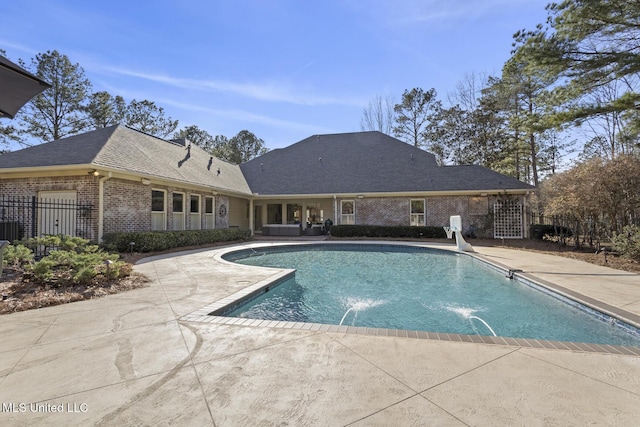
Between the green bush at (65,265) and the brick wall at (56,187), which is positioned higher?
the brick wall at (56,187)

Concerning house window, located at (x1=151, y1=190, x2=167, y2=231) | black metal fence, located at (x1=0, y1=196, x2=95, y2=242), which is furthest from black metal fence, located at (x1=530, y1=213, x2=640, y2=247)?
black metal fence, located at (x1=0, y1=196, x2=95, y2=242)

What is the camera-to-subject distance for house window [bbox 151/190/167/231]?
12.2 meters

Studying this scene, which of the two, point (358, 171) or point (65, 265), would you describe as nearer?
point (65, 265)

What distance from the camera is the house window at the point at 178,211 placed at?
523 inches

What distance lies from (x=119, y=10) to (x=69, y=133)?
72.8 feet

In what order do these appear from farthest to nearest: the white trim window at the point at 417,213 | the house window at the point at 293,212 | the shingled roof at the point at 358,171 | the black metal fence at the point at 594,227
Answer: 1. the house window at the point at 293,212
2. the white trim window at the point at 417,213
3. the shingled roof at the point at 358,171
4. the black metal fence at the point at 594,227

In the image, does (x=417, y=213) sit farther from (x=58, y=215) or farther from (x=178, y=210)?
(x=58, y=215)

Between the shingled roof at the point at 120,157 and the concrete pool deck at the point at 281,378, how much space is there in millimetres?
7827

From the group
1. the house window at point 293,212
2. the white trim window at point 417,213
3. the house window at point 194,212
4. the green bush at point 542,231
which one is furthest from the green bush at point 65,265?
the green bush at point 542,231

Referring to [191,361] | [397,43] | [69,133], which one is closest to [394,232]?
[397,43]

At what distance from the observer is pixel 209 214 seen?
51.8 feet

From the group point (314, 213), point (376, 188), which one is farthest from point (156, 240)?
point (314, 213)

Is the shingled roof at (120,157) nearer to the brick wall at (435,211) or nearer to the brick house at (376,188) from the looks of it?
the brick house at (376,188)

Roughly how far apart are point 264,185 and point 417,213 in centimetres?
981
